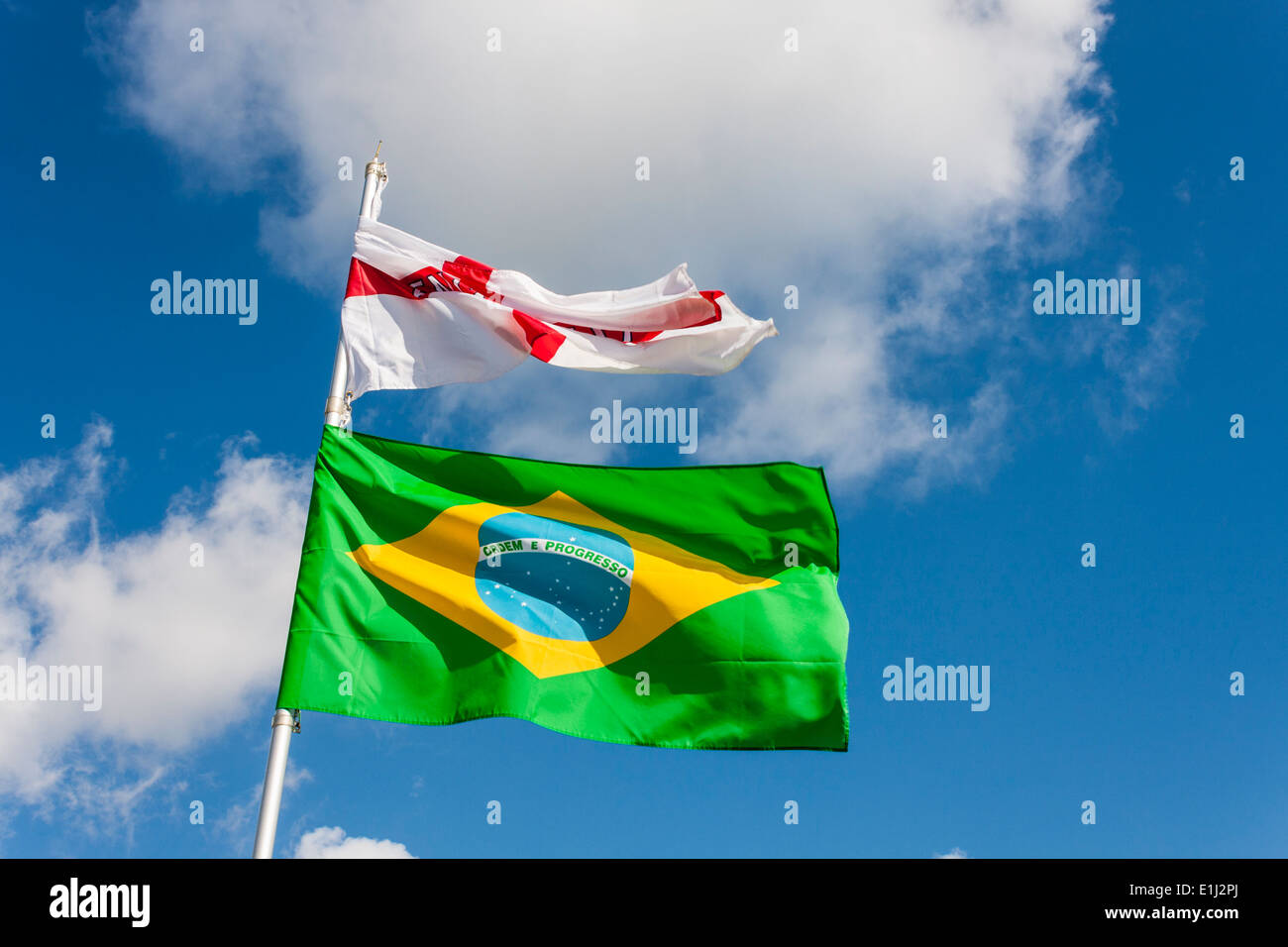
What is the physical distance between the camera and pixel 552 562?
13.7 m

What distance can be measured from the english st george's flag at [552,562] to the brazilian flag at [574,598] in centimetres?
2

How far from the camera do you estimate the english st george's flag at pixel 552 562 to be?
41.4 feet

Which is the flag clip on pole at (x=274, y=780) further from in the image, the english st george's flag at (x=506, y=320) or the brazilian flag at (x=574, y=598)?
the english st george's flag at (x=506, y=320)

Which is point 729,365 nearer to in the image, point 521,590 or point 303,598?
point 521,590

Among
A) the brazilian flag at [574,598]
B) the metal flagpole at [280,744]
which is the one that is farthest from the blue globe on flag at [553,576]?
the metal flagpole at [280,744]

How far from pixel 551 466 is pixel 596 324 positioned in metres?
2.20

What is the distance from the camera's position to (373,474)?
1345 centimetres

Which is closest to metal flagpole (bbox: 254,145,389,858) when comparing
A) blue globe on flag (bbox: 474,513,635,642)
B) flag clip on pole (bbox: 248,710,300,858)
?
flag clip on pole (bbox: 248,710,300,858)

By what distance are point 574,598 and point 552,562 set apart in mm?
496

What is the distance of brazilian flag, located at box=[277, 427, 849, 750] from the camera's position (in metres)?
12.6

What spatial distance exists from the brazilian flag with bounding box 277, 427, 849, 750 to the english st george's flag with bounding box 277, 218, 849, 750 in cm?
2

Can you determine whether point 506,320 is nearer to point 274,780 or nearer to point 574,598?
point 574,598
